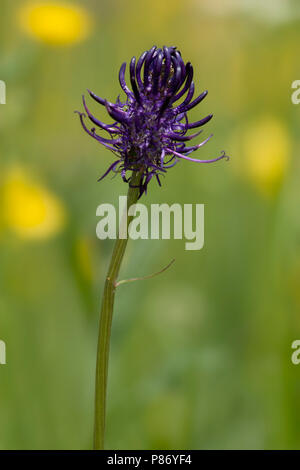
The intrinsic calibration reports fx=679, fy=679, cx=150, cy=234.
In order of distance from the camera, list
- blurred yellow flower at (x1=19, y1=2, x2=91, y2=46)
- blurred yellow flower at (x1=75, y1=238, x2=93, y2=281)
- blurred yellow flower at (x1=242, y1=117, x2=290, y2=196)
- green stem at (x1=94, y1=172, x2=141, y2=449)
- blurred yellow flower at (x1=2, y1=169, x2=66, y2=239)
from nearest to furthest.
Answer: green stem at (x1=94, y1=172, x2=141, y2=449), blurred yellow flower at (x1=75, y1=238, x2=93, y2=281), blurred yellow flower at (x1=2, y1=169, x2=66, y2=239), blurred yellow flower at (x1=242, y1=117, x2=290, y2=196), blurred yellow flower at (x1=19, y1=2, x2=91, y2=46)

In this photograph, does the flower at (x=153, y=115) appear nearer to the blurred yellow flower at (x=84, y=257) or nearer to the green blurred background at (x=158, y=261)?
the green blurred background at (x=158, y=261)

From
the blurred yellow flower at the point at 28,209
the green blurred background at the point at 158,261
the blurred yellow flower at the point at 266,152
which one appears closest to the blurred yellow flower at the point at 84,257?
the green blurred background at the point at 158,261

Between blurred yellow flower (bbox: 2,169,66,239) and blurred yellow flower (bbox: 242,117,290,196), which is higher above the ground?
blurred yellow flower (bbox: 242,117,290,196)

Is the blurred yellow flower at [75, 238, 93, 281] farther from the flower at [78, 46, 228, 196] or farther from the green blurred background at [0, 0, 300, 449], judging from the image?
the flower at [78, 46, 228, 196]

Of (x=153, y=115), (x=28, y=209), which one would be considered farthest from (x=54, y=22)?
(x=153, y=115)

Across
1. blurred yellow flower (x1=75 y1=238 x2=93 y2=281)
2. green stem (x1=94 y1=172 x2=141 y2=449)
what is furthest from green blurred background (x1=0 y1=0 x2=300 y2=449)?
green stem (x1=94 y1=172 x2=141 y2=449)

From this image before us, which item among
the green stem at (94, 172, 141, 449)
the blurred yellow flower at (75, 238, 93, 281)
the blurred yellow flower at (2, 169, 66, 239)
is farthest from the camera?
the blurred yellow flower at (2, 169, 66, 239)
